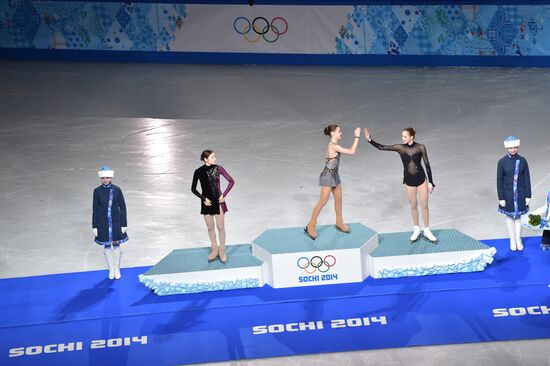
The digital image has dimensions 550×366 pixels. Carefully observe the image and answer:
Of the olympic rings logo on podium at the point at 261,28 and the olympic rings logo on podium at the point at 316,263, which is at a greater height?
the olympic rings logo on podium at the point at 261,28

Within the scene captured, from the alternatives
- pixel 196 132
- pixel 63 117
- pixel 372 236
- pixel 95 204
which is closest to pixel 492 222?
pixel 372 236

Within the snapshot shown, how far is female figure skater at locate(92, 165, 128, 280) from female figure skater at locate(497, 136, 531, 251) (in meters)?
4.29

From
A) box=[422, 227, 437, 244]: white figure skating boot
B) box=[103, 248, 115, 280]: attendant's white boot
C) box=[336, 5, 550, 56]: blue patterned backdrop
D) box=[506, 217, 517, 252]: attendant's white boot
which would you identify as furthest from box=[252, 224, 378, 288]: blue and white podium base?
box=[336, 5, 550, 56]: blue patterned backdrop

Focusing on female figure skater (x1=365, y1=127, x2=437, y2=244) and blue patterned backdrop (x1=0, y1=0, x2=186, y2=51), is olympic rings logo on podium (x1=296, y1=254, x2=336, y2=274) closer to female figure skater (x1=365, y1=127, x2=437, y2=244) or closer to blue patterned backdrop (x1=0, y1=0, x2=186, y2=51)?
female figure skater (x1=365, y1=127, x2=437, y2=244)

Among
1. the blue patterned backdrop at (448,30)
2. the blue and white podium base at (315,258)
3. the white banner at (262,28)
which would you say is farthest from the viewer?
the white banner at (262,28)

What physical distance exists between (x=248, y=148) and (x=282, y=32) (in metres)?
6.80

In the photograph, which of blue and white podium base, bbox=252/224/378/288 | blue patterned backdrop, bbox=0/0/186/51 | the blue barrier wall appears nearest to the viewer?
blue and white podium base, bbox=252/224/378/288

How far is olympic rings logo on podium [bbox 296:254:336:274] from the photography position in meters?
10.1

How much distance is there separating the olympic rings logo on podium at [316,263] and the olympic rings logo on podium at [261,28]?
13386mm

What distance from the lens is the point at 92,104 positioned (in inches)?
797

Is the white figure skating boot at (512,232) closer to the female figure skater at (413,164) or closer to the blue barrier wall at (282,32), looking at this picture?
the female figure skater at (413,164)

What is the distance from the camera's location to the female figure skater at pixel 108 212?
10219mm

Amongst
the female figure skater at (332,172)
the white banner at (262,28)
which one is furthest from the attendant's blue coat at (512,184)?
the white banner at (262,28)

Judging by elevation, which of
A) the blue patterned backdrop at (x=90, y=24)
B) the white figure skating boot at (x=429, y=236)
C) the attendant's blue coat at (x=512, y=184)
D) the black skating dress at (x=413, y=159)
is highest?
the blue patterned backdrop at (x=90, y=24)
